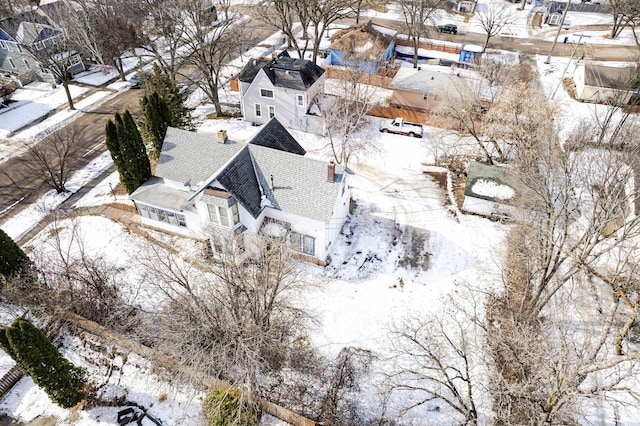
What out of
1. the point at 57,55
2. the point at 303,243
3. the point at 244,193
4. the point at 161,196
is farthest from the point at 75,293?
the point at 57,55

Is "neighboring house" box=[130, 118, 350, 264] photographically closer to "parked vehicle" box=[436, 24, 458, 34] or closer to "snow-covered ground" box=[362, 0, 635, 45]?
"snow-covered ground" box=[362, 0, 635, 45]

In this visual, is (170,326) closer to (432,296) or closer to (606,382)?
(432,296)

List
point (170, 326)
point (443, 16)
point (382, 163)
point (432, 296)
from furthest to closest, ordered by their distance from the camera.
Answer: point (443, 16) → point (382, 163) → point (432, 296) → point (170, 326)

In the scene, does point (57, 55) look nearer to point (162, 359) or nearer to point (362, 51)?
point (362, 51)

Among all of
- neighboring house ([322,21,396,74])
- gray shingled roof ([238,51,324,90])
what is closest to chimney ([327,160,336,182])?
gray shingled roof ([238,51,324,90])

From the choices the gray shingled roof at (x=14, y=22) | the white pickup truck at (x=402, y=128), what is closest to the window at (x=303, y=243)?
the white pickup truck at (x=402, y=128)

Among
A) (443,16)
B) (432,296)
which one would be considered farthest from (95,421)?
(443,16)
